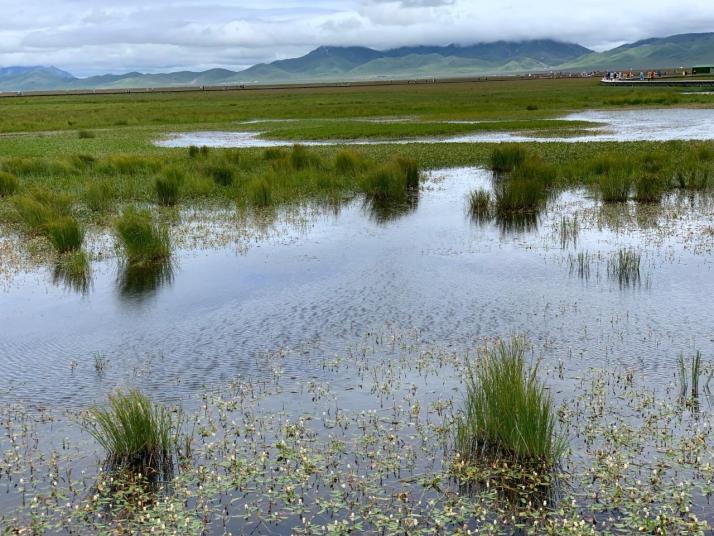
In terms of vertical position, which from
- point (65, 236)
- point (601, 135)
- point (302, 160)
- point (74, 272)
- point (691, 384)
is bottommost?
point (691, 384)

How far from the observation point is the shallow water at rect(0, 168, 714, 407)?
1131 centimetres

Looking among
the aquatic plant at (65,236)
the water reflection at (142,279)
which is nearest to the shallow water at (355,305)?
the water reflection at (142,279)

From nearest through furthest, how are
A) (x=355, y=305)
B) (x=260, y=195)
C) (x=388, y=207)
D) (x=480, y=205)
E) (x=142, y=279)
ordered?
(x=355, y=305) → (x=142, y=279) → (x=480, y=205) → (x=388, y=207) → (x=260, y=195)

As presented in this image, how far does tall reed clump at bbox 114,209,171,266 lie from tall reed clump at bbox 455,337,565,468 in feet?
36.0

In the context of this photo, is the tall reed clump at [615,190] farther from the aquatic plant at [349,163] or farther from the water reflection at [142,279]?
the water reflection at [142,279]

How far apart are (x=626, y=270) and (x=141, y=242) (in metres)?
10.5

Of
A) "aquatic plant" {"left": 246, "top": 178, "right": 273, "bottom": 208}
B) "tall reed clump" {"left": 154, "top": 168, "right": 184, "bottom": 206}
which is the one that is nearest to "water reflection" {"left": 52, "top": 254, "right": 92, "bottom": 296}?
"tall reed clump" {"left": 154, "top": 168, "right": 184, "bottom": 206}

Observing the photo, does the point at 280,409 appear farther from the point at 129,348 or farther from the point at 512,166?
the point at 512,166

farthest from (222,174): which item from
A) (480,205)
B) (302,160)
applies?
(480,205)

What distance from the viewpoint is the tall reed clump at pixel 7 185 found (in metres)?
26.5

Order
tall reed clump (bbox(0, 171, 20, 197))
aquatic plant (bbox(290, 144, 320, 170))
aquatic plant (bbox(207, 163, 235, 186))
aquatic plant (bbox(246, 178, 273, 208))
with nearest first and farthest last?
aquatic plant (bbox(246, 178, 273, 208)), tall reed clump (bbox(0, 171, 20, 197)), aquatic plant (bbox(207, 163, 235, 186)), aquatic plant (bbox(290, 144, 320, 170))

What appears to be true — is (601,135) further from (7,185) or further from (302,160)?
(7,185)

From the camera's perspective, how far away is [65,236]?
1872 centimetres

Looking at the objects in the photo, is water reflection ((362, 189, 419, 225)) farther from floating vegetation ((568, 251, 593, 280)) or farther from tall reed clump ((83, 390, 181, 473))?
tall reed clump ((83, 390, 181, 473))
